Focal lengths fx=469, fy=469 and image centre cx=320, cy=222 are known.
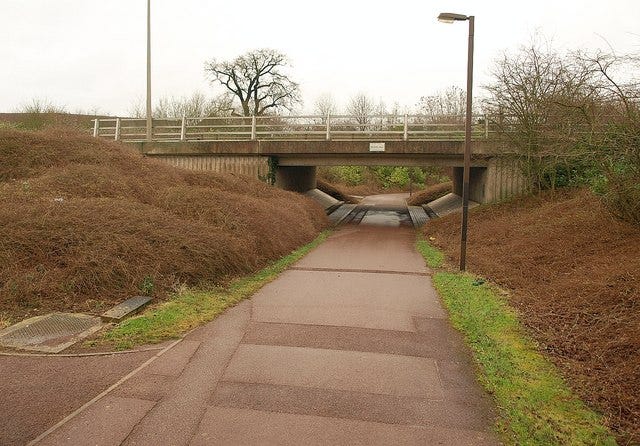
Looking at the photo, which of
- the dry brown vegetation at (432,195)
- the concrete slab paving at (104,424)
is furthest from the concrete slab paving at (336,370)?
the dry brown vegetation at (432,195)

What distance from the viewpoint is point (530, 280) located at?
8922 millimetres

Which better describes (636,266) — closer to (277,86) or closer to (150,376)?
(150,376)

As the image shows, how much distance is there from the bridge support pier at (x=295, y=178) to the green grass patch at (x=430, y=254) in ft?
26.3

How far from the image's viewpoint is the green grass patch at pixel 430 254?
12344 mm

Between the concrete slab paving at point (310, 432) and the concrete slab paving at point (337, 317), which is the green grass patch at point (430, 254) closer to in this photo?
the concrete slab paving at point (337, 317)

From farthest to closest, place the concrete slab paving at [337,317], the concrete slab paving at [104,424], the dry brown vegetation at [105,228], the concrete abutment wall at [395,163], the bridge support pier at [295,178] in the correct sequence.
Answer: the bridge support pier at [295,178]
the concrete abutment wall at [395,163]
the dry brown vegetation at [105,228]
the concrete slab paving at [337,317]
the concrete slab paving at [104,424]

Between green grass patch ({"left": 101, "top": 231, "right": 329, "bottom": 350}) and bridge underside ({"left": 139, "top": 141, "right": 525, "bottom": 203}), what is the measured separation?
1148 centimetres

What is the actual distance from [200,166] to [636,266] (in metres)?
17.7

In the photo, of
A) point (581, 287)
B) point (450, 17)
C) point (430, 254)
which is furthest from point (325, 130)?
point (581, 287)

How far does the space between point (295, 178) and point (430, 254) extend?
13.4 metres

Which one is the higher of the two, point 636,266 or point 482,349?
point 636,266

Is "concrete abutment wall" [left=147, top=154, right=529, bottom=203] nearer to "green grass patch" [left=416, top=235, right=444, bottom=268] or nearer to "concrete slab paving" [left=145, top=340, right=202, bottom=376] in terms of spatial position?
"green grass patch" [left=416, top=235, right=444, bottom=268]

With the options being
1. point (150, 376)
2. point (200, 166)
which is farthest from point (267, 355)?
point (200, 166)

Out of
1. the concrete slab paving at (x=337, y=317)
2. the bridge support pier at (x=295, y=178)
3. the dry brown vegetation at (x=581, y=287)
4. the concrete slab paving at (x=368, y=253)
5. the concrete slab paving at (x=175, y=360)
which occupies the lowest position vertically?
the concrete slab paving at (x=368, y=253)
